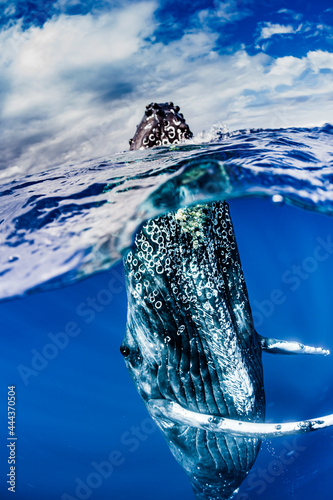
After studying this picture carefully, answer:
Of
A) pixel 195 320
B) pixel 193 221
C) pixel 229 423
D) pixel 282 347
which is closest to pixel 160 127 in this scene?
pixel 193 221

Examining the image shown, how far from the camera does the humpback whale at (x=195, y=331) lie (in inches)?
110

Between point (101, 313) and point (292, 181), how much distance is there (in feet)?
46.9

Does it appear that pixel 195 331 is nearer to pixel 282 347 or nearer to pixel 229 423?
pixel 229 423

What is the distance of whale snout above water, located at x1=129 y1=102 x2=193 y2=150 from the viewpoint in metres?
3.92

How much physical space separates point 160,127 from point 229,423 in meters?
3.03

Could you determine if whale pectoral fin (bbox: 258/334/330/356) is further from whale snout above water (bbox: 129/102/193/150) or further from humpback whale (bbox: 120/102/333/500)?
whale snout above water (bbox: 129/102/193/150)

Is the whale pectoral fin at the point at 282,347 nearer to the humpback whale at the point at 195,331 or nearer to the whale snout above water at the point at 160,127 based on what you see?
the humpback whale at the point at 195,331

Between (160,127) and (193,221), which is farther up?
(160,127)

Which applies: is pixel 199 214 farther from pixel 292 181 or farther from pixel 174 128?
pixel 174 128

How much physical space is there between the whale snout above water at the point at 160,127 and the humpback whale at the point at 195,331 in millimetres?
1422

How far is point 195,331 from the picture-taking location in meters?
2.85

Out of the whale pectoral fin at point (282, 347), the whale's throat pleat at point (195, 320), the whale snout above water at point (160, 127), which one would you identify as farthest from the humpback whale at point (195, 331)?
the whale snout above water at point (160, 127)

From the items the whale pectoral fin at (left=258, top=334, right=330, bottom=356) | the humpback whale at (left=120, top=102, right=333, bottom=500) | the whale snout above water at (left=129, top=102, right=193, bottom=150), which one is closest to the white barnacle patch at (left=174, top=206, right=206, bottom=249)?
the humpback whale at (left=120, top=102, right=333, bottom=500)

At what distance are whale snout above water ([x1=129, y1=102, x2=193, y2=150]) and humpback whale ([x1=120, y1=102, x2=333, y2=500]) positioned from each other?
1422 mm
